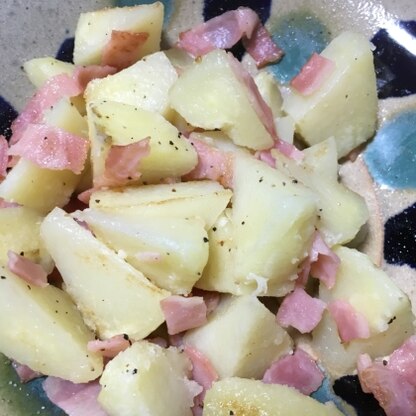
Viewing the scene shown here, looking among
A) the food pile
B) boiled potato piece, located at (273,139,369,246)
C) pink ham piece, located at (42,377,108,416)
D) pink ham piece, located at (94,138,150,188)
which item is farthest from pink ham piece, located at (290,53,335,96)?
pink ham piece, located at (42,377,108,416)

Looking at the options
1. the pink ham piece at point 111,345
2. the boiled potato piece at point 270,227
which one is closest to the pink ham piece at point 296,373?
the boiled potato piece at point 270,227

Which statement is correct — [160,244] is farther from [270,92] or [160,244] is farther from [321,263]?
[270,92]

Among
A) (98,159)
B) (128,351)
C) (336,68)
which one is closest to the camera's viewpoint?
(128,351)

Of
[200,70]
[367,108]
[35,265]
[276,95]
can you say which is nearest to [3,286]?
[35,265]

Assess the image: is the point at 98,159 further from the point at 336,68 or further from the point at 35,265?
the point at 336,68

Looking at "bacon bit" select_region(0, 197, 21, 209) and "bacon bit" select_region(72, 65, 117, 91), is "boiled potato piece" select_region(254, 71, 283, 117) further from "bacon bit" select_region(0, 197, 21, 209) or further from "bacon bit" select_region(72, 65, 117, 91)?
"bacon bit" select_region(0, 197, 21, 209)

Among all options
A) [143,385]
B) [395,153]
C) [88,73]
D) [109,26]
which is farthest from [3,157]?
[395,153]
